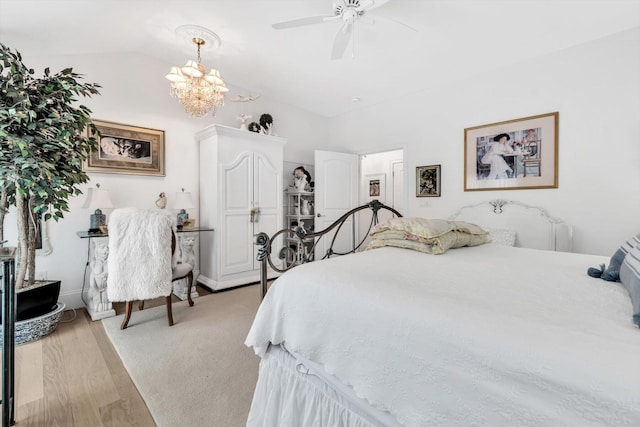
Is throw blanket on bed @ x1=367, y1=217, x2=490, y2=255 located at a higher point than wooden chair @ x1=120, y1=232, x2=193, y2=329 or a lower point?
higher

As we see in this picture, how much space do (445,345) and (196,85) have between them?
10.5 feet

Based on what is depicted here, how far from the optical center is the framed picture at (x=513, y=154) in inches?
116

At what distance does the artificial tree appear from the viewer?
6.15 feet

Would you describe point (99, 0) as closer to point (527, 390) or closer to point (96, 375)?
point (96, 375)

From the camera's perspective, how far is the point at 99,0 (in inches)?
88.6

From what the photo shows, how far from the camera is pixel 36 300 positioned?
2.30 meters

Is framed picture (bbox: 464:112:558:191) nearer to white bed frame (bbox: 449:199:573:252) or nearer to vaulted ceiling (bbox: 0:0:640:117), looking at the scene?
white bed frame (bbox: 449:199:573:252)

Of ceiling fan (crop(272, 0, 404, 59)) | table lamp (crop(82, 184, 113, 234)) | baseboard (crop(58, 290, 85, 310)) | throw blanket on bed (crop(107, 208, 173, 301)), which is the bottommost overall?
baseboard (crop(58, 290, 85, 310))

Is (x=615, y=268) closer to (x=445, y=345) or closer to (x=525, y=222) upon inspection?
(x=445, y=345)

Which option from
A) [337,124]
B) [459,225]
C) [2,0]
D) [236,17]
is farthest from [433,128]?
[2,0]

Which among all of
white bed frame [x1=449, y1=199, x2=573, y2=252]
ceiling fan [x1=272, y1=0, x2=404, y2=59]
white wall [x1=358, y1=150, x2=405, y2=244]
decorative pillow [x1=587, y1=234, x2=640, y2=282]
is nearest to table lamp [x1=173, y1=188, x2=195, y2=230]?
ceiling fan [x1=272, y1=0, x2=404, y2=59]

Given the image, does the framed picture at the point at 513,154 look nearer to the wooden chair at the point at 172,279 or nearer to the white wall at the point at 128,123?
the white wall at the point at 128,123

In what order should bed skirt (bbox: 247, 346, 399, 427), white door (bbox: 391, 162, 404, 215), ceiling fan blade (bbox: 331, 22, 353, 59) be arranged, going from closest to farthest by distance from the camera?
bed skirt (bbox: 247, 346, 399, 427)
ceiling fan blade (bbox: 331, 22, 353, 59)
white door (bbox: 391, 162, 404, 215)

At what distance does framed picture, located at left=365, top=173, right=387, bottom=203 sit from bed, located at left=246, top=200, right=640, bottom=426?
14.6ft
